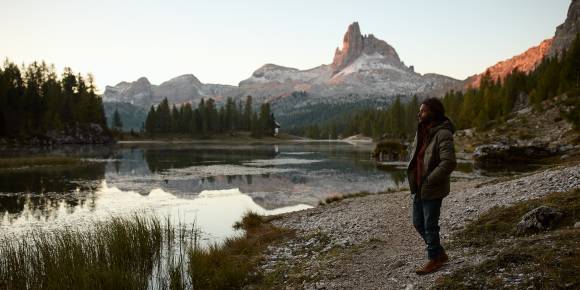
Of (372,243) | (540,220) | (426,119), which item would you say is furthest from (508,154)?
(426,119)

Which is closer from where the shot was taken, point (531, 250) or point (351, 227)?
point (531, 250)

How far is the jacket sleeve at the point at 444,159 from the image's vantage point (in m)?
8.22

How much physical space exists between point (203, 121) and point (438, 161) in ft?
555

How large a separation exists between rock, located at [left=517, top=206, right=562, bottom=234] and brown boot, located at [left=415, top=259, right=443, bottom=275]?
340 cm

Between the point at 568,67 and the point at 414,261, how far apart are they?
87376mm

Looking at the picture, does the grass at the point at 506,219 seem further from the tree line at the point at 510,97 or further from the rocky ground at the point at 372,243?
the tree line at the point at 510,97

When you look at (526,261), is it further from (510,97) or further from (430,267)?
(510,97)

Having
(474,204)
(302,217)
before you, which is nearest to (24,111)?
(302,217)

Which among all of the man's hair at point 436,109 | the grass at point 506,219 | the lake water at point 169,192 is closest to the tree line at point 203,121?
the lake water at point 169,192

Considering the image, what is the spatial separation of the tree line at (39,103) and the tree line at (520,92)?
11045cm

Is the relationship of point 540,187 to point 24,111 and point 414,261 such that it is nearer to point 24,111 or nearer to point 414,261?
point 414,261

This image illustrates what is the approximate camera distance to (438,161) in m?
8.55

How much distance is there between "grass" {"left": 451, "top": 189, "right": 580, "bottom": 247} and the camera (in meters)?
11.2

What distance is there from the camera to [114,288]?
10.8 meters
